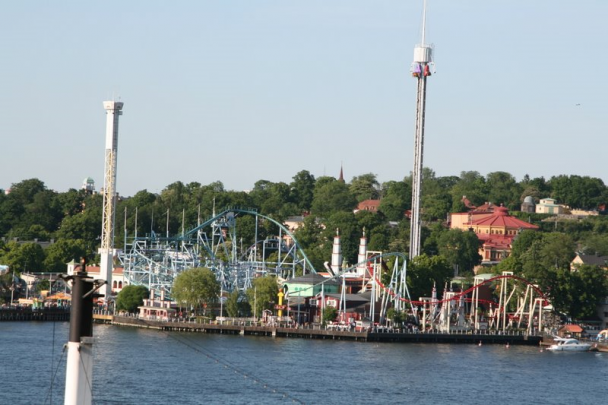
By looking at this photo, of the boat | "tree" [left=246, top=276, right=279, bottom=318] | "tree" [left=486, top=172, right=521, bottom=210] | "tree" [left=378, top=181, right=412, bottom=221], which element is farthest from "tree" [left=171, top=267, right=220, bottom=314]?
"tree" [left=486, top=172, right=521, bottom=210]

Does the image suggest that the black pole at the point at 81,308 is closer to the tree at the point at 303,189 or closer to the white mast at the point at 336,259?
the white mast at the point at 336,259

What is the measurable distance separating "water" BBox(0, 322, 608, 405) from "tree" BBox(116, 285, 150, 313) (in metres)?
13.3

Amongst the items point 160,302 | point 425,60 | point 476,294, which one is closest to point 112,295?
point 160,302

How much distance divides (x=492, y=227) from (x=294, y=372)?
85.0 metres

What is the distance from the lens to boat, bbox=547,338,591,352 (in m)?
75.9

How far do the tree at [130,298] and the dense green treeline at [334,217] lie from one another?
55.8 feet

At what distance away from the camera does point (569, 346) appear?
3000 inches

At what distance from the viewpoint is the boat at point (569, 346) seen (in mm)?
75938

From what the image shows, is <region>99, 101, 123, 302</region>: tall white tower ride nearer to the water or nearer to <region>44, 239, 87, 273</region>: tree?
<region>44, 239, 87, 273</region>: tree

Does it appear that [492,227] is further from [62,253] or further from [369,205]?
[62,253]

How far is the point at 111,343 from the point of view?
66500mm

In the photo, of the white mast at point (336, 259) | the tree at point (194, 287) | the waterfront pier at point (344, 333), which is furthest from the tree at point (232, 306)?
the white mast at point (336, 259)

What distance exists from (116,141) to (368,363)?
141 ft

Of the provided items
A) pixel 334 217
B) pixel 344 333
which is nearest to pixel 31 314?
pixel 344 333
